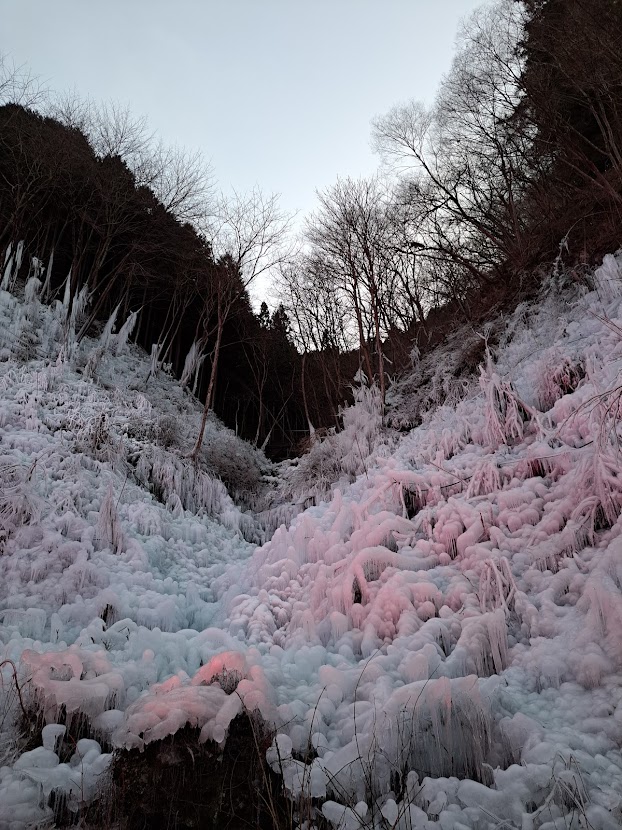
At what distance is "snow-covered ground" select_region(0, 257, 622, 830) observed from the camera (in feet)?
7.03

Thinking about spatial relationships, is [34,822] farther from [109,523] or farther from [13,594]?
[109,523]

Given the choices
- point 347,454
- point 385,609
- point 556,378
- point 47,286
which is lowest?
point 385,609

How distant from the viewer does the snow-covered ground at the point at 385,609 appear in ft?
7.03

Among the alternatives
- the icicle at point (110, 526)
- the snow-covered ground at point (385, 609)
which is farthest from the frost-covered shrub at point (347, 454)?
the icicle at point (110, 526)

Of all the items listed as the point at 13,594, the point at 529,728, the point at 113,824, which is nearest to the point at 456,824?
the point at 529,728

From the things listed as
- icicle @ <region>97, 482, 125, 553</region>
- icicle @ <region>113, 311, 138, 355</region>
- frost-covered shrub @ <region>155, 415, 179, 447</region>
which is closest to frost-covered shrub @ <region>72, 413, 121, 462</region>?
frost-covered shrub @ <region>155, 415, 179, 447</region>

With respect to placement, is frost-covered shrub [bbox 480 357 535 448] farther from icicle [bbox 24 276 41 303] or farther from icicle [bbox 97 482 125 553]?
icicle [bbox 24 276 41 303]

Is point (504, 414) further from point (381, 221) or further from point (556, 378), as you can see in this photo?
point (381, 221)

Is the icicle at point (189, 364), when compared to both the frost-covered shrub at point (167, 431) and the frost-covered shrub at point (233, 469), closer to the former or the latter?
the frost-covered shrub at point (233, 469)

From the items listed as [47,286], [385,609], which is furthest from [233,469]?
[47,286]

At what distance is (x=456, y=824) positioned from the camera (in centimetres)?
180

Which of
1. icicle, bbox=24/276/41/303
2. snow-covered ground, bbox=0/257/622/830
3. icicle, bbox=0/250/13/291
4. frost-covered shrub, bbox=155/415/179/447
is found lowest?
snow-covered ground, bbox=0/257/622/830

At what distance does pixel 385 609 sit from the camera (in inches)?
143

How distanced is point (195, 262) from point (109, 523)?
13.3 m
